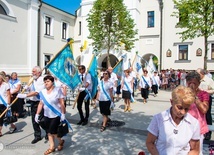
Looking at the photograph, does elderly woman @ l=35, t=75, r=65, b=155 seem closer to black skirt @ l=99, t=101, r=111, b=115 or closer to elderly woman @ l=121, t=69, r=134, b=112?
black skirt @ l=99, t=101, r=111, b=115

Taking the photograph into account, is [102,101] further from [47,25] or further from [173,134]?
[47,25]

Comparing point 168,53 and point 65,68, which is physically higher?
point 168,53

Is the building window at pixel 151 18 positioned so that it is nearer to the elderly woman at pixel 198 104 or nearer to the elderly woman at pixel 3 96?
the elderly woman at pixel 3 96

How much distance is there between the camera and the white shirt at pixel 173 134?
221cm

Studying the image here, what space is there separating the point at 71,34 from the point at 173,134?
2635cm

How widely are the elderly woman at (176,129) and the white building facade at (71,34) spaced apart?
59.6 feet

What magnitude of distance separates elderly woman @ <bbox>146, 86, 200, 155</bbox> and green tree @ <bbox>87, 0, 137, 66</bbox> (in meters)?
16.6

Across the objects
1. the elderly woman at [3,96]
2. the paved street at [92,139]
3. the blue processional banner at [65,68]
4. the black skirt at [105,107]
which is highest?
the blue processional banner at [65,68]

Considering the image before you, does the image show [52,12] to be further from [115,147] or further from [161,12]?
[115,147]

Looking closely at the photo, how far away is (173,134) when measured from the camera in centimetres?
220

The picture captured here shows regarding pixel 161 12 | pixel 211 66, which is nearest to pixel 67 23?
pixel 161 12

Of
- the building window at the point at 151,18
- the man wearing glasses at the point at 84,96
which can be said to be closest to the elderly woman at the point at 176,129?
the man wearing glasses at the point at 84,96

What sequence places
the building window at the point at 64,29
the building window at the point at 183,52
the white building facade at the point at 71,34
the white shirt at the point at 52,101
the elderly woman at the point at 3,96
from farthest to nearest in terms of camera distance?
the building window at the point at 64,29 < the building window at the point at 183,52 < the white building facade at the point at 71,34 < the elderly woman at the point at 3,96 < the white shirt at the point at 52,101

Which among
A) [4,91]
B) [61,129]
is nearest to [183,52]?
[4,91]
